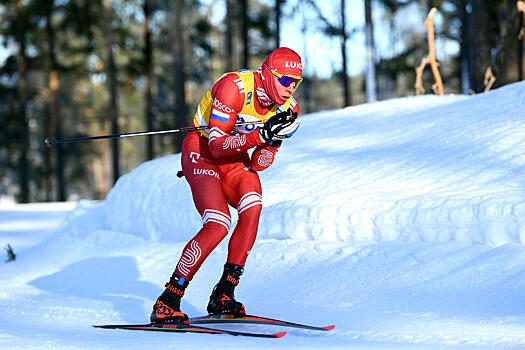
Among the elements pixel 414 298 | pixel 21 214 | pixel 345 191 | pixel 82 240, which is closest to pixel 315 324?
pixel 414 298

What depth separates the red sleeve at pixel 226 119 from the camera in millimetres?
4148

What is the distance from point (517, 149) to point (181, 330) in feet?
14.5

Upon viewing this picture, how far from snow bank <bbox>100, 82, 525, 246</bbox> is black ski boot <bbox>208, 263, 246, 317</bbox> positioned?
2037 millimetres

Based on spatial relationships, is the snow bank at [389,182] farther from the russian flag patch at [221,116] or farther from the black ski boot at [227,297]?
the russian flag patch at [221,116]

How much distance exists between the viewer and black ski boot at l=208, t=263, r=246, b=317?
14.2 ft

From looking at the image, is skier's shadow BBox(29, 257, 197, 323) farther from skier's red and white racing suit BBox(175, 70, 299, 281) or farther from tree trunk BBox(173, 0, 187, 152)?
tree trunk BBox(173, 0, 187, 152)

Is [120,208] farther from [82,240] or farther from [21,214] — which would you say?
[21,214]

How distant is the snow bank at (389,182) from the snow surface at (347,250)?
2 centimetres

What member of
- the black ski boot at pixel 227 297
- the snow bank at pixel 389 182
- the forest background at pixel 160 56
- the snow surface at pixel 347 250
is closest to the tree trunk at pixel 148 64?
the forest background at pixel 160 56

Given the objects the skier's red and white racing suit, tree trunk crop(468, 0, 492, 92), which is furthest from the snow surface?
tree trunk crop(468, 0, 492, 92)

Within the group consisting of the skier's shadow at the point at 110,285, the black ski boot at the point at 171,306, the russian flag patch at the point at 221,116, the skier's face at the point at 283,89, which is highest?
the skier's face at the point at 283,89

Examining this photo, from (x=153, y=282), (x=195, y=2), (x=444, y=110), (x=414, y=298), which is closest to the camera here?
(x=414, y=298)

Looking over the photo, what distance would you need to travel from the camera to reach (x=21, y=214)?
1428 centimetres

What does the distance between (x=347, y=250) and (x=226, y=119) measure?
7.70 feet
